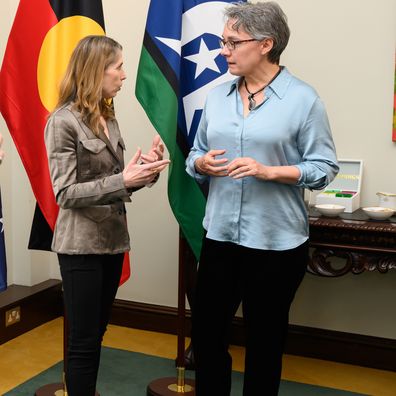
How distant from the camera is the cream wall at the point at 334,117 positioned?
10.4 feet

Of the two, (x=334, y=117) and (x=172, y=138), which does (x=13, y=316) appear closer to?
(x=172, y=138)

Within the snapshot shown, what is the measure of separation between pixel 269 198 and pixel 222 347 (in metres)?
0.55

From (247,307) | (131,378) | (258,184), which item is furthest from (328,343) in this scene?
(258,184)

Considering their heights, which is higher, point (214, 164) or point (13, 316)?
point (214, 164)

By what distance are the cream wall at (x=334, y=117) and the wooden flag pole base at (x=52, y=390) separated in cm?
97

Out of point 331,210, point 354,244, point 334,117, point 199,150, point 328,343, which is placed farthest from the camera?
point 328,343

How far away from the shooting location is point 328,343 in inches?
134

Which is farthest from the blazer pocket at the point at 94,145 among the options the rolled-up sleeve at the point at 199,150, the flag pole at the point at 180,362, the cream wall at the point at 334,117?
the cream wall at the point at 334,117

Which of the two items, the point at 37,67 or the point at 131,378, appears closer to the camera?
the point at 37,67

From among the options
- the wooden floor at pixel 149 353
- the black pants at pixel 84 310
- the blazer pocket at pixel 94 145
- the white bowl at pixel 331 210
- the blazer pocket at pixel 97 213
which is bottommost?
the wooden floor at pixel 149 353

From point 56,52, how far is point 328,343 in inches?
77.0

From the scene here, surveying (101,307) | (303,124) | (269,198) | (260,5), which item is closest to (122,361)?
(101,307)

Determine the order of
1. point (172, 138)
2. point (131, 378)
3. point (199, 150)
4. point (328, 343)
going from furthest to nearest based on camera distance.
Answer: point (328, 343), point (131, 378), point (172, 138), point (199, 150)

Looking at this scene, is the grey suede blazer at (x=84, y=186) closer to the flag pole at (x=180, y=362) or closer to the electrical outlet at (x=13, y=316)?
the flag pole at (x=180, y=362)
